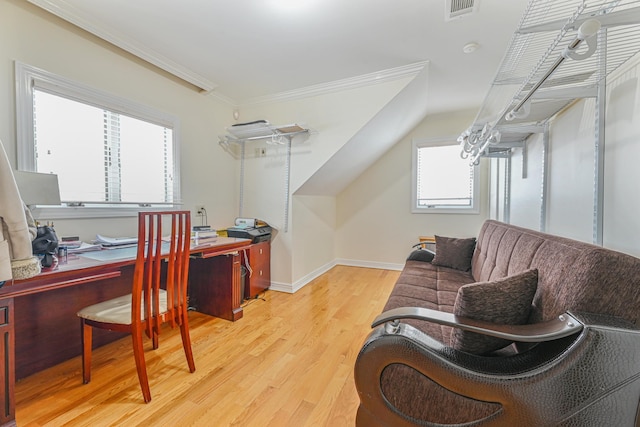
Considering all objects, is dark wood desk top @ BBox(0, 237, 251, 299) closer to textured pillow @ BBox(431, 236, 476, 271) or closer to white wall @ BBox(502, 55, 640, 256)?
textured pillow @ BBox(431, 236, 476, 271)

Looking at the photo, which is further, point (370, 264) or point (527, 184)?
point (370, 264)

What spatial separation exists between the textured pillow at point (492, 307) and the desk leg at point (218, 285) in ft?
6.27

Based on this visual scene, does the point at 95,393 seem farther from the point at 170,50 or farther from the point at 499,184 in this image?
the point at 499,184

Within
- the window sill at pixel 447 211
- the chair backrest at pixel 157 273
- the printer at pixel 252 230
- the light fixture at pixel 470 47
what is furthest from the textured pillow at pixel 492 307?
the window sill at pixel 447 211

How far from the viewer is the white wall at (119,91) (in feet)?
5.50

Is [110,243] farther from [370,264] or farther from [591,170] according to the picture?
[370,264]

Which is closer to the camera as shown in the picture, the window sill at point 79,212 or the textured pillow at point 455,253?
the window sill at point 79,212

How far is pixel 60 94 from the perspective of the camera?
1.89 meters

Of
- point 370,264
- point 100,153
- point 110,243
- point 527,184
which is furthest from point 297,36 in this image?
point 370,264

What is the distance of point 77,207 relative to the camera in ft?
6.43

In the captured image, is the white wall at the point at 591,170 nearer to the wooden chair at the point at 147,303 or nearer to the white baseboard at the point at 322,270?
the white baseboard at the point at 322,270

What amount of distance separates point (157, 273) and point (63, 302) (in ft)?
2.87

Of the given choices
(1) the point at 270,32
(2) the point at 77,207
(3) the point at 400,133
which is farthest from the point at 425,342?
(3) the point at 400,133

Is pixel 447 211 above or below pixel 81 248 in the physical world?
above
